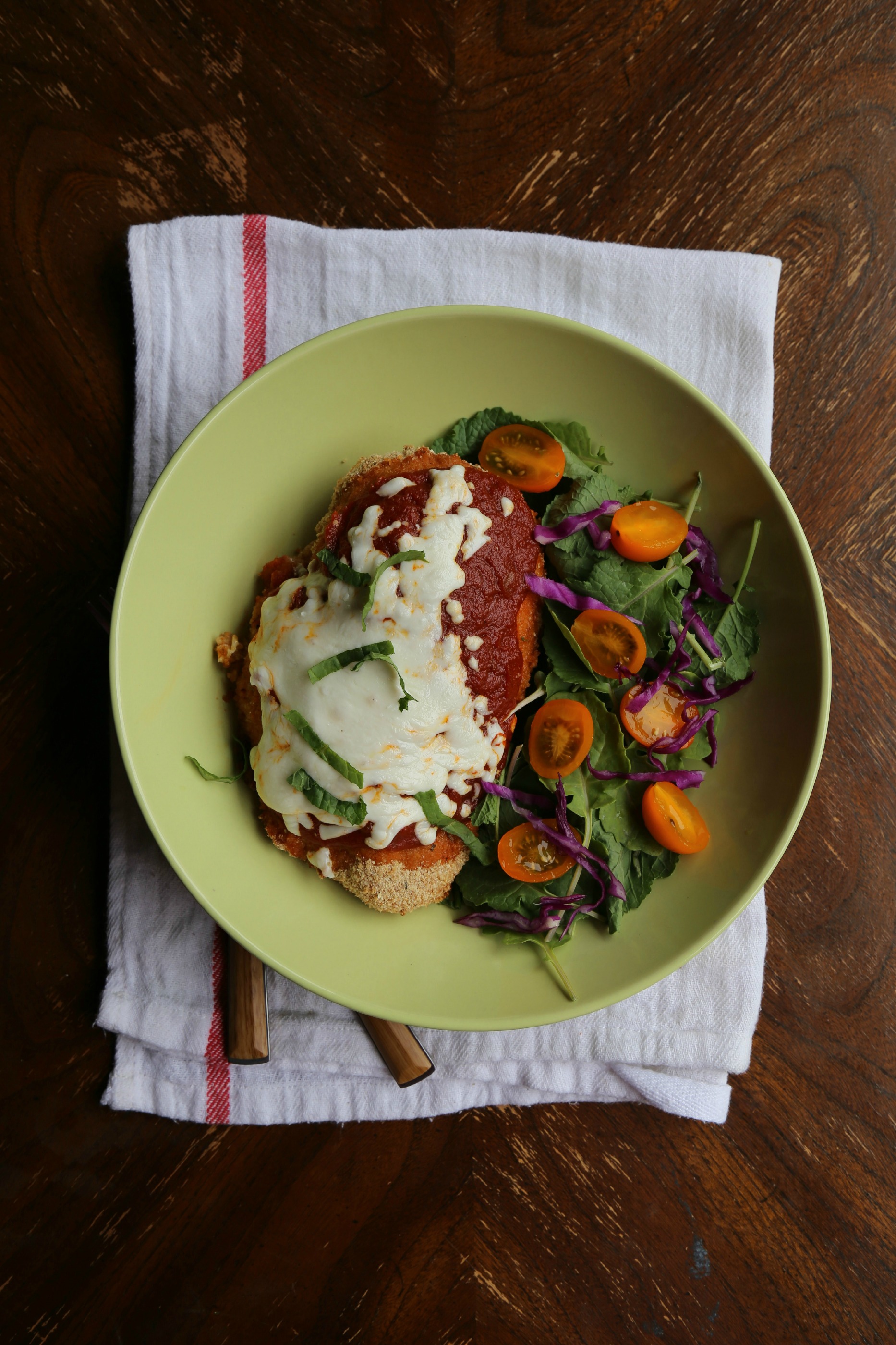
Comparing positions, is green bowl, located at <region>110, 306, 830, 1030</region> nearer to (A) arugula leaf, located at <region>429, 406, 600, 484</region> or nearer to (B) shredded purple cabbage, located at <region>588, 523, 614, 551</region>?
(A) arugula leaf, located at <region>429, 406, 600, 484</region>

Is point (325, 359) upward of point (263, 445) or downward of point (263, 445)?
upward

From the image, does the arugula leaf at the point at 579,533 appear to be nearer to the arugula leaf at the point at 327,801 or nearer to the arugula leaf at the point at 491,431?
the arugula leaf at the point at 491,431

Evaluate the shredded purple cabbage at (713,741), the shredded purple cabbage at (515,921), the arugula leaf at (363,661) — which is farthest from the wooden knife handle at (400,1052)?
the shredded purple cabbage at (713,741)

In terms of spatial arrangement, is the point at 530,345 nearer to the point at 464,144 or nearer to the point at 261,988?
the point at 464,144

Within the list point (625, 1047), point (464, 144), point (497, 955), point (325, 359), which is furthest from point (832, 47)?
point (625, 1047)

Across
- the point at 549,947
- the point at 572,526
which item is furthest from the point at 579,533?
the point at 549,947

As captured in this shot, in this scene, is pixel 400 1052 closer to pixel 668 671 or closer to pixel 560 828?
pixel 560 828

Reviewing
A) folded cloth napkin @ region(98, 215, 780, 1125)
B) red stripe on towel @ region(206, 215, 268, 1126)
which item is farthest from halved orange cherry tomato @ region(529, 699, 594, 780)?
red stripe on towel @ region(206, 215, 268, 1126)
